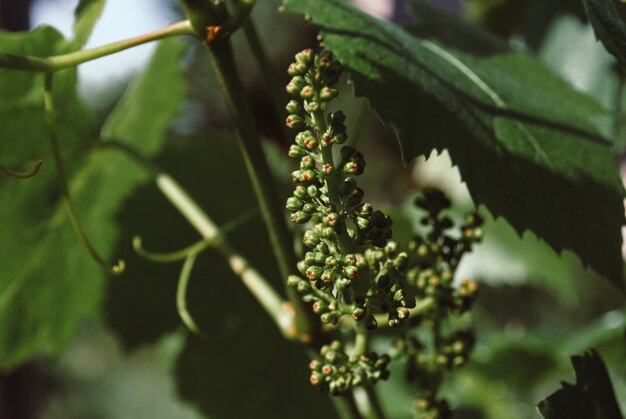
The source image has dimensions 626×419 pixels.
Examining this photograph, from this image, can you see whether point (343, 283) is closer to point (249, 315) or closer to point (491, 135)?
point (491, 135)

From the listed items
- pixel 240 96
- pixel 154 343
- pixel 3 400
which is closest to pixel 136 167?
pixel 154 343

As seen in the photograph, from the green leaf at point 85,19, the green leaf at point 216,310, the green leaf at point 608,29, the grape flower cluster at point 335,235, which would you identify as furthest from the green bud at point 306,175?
the green leaf at point 216,310

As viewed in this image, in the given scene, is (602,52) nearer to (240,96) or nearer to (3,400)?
(240,96)

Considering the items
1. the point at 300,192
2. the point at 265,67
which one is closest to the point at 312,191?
the point at 300,192

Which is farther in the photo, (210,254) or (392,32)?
(210,254)

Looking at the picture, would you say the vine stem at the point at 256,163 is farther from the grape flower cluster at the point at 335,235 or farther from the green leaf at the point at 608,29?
the green leaf at the point at 608,29

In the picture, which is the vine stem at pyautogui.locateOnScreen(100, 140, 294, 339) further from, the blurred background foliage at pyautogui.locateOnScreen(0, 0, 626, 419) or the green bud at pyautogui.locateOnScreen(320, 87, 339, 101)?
the green bud at pyautogui.locateOnScreen(320, 87, 339, 101)
